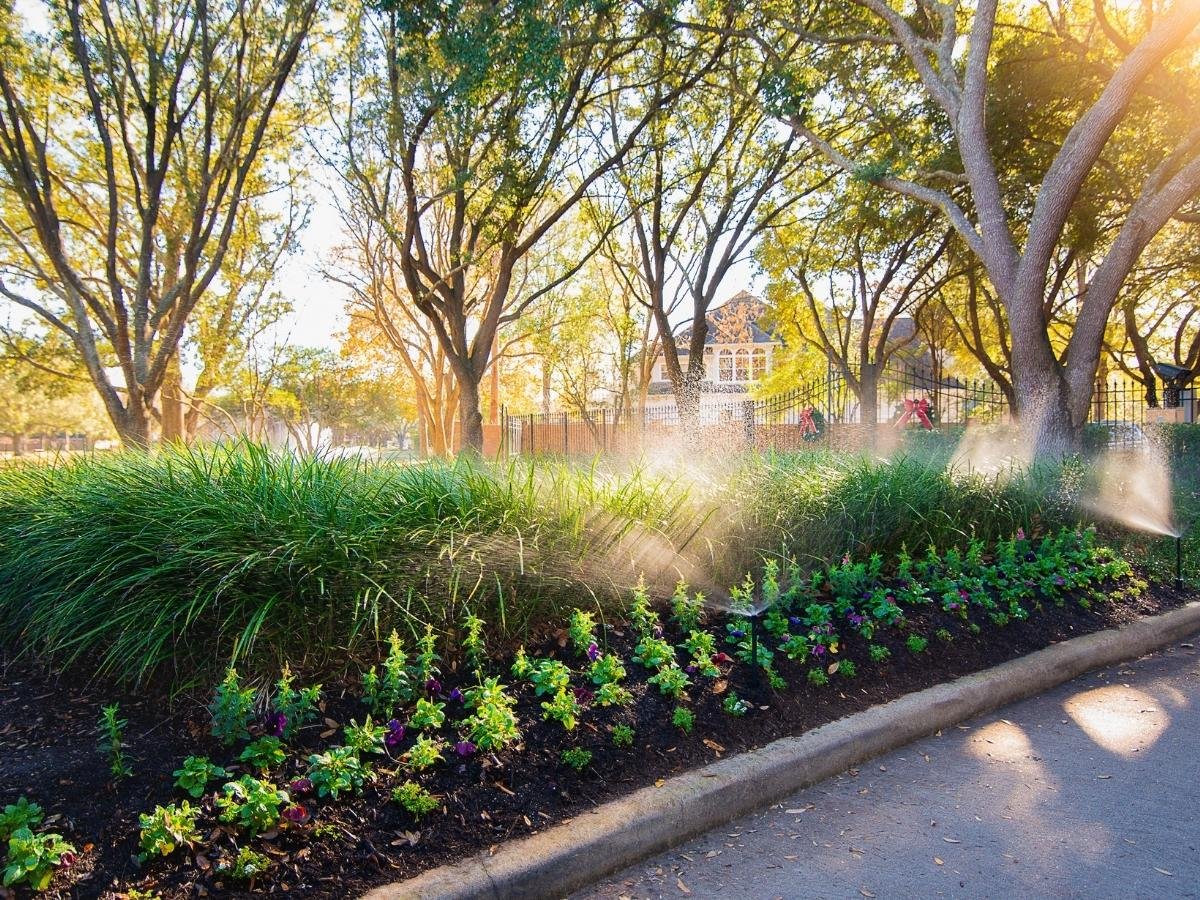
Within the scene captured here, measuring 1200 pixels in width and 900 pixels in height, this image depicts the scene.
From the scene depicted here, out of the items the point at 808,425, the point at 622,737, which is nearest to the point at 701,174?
the point at 808,425

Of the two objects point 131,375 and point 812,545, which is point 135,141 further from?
point 812,545

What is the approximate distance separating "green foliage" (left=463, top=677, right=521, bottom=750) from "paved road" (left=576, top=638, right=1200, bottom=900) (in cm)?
59

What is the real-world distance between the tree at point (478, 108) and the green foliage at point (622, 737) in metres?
8.41

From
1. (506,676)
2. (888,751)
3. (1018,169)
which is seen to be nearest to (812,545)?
(888,751)

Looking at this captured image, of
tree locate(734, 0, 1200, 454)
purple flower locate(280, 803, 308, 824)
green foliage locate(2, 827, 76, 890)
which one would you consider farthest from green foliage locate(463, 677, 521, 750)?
tree locate(734, 0, 1200, 454)

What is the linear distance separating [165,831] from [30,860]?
0.30 metres

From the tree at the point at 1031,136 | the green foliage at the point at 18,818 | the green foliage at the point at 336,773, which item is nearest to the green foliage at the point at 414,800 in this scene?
the green foliage at the point at 336,773

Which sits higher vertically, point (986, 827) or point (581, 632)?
point (581, 632)

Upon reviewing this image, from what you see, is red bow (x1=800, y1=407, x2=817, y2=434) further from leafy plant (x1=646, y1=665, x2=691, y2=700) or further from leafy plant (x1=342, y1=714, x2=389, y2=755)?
leafy plant (x1=342, y1=714, x2=389, y2=755)

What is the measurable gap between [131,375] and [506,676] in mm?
10197

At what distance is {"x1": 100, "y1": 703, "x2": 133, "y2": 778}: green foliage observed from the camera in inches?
92.7

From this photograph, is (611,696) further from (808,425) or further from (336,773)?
(808,425)

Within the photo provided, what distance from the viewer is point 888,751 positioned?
3.15 meters

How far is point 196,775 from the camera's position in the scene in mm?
2291
